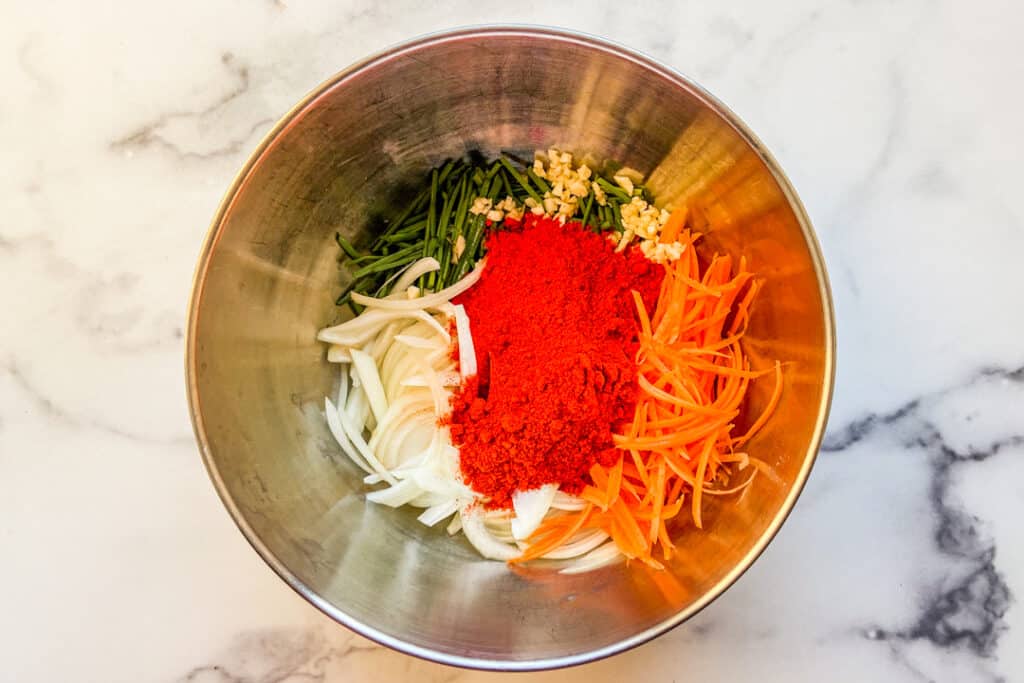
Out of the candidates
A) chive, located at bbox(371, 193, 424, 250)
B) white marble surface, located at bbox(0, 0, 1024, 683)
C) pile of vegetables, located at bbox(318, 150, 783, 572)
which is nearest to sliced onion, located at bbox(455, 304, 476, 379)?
pile of vegetables, located at bbox(318, 150, 783, 572)

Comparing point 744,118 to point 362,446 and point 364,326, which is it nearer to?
point 364,326

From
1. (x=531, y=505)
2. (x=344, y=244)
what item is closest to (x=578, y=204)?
(x=344, y=244)

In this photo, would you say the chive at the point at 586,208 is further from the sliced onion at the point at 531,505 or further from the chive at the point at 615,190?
the sliced onion at the point at 531,505

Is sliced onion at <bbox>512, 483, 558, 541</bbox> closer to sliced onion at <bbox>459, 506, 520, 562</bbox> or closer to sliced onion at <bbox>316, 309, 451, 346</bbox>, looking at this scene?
sliced onion at <bbox>459, 506, 520, 562</bbox>

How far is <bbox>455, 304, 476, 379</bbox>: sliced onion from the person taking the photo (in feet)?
4.60

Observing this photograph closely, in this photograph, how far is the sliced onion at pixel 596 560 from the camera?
1399 millimetres

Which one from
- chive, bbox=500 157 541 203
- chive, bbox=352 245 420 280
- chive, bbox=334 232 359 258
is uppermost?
chive, bbox=500 157 541 203

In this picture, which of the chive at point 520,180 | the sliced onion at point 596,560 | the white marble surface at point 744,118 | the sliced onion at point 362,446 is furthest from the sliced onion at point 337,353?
the sliced onion at point 596,560

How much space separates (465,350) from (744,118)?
74 cm

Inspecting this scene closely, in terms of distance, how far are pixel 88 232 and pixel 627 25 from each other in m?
1.17

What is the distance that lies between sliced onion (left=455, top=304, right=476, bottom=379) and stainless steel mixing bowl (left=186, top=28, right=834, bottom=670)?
270mm

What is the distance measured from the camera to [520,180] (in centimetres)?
150

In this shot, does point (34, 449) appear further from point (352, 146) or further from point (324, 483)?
point (352, 146)

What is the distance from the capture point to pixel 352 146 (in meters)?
1.36
